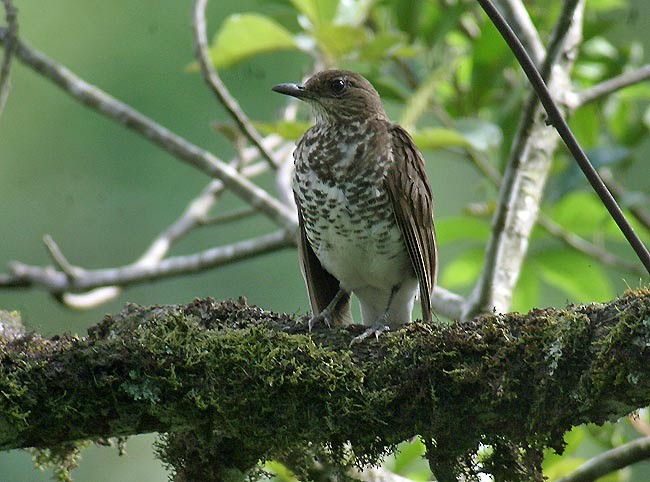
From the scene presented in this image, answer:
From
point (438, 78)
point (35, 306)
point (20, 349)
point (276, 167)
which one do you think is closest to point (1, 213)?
point (35, 306)

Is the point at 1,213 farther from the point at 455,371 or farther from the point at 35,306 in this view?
the point at 455,371

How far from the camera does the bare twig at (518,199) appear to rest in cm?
403

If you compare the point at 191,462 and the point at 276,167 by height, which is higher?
the point at 276,167

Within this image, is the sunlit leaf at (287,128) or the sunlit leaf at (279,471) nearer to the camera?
the sunlit leaf at (279,471)

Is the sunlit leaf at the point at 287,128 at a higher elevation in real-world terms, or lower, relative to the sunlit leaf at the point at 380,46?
lower

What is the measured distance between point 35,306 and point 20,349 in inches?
255

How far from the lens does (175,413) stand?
2.80 metres

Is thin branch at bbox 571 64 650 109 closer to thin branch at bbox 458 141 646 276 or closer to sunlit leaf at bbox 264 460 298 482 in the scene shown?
thin branch at bbox 458 141 646 276

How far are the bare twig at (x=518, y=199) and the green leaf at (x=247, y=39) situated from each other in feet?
4.52

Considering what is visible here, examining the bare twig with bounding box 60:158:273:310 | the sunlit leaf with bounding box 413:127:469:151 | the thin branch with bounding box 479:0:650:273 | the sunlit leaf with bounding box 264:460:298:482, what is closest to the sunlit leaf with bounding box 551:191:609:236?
the sunlit leaf with bounding box 413:127:469:151

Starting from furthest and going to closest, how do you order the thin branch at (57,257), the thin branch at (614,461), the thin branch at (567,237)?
the thin branch at (567,237), the thin branch at (57,257), the thin branch at (614,461)

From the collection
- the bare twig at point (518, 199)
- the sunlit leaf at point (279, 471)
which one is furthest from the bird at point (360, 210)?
the sunlit leaf at point (279, 471)

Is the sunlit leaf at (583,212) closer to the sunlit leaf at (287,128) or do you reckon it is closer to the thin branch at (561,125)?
the sunlit leaf at (287,128)

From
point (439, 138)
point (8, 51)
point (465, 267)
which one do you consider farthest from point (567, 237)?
point (8, 51)
